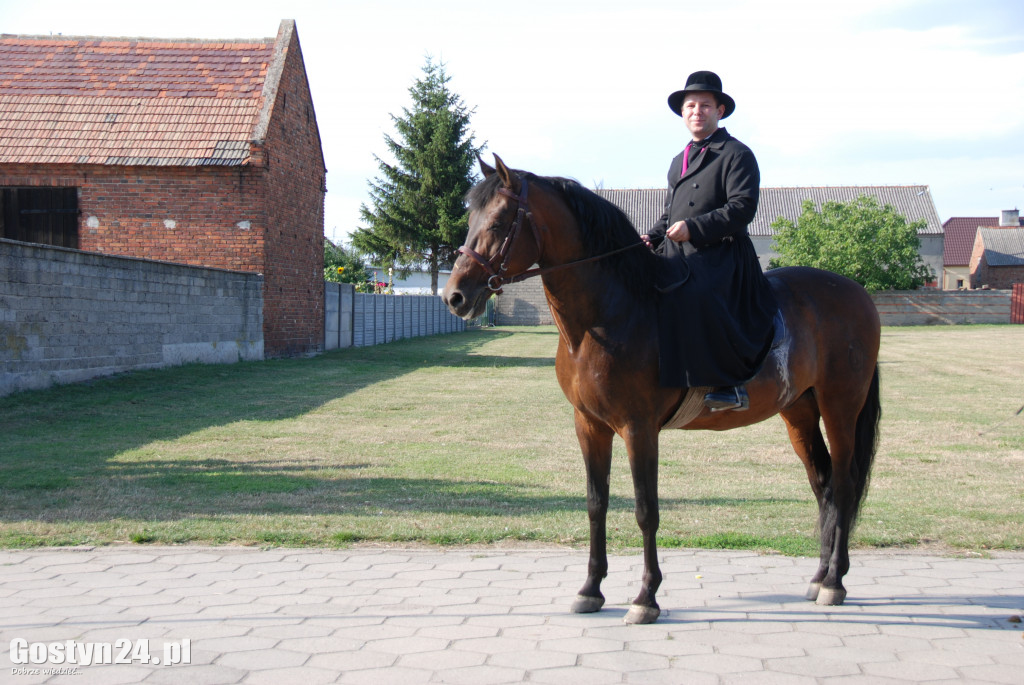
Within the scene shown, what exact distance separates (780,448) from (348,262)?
41.6 m

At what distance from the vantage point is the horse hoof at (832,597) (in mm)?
4855

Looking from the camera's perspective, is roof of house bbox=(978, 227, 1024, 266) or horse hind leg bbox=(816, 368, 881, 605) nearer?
horse hind leg bbox=(816, 368, 881, 605)

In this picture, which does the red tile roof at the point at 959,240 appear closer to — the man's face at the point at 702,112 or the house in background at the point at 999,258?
the house in background at the point at 999,258

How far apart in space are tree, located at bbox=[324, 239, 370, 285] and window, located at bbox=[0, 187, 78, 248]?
10275mm

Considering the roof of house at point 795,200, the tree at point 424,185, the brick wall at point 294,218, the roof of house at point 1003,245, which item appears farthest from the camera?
the roof of house at point 1003,245

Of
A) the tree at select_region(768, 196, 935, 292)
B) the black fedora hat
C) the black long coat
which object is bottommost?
the black long coat

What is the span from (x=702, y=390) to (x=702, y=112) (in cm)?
159

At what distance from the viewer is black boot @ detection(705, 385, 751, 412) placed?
479 centimetres

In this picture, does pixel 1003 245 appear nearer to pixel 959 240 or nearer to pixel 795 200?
pixel 959 240

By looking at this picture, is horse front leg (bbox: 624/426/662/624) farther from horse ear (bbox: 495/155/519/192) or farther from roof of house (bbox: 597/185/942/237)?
roof of house (bbox: 597/185/942/237)

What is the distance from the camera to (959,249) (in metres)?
93.4

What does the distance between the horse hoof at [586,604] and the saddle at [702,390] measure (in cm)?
100

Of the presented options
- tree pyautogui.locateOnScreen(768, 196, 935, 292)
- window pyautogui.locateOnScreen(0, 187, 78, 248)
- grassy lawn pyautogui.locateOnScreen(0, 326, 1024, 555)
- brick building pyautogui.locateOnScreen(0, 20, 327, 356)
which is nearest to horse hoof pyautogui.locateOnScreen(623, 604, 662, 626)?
grassy lawn pyautogui.locateOnScreen(0, 326, 1024, 555)

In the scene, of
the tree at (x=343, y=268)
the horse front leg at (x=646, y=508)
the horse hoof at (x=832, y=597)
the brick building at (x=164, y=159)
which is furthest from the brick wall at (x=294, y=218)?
the horse hoof at (x=832, y=597)
